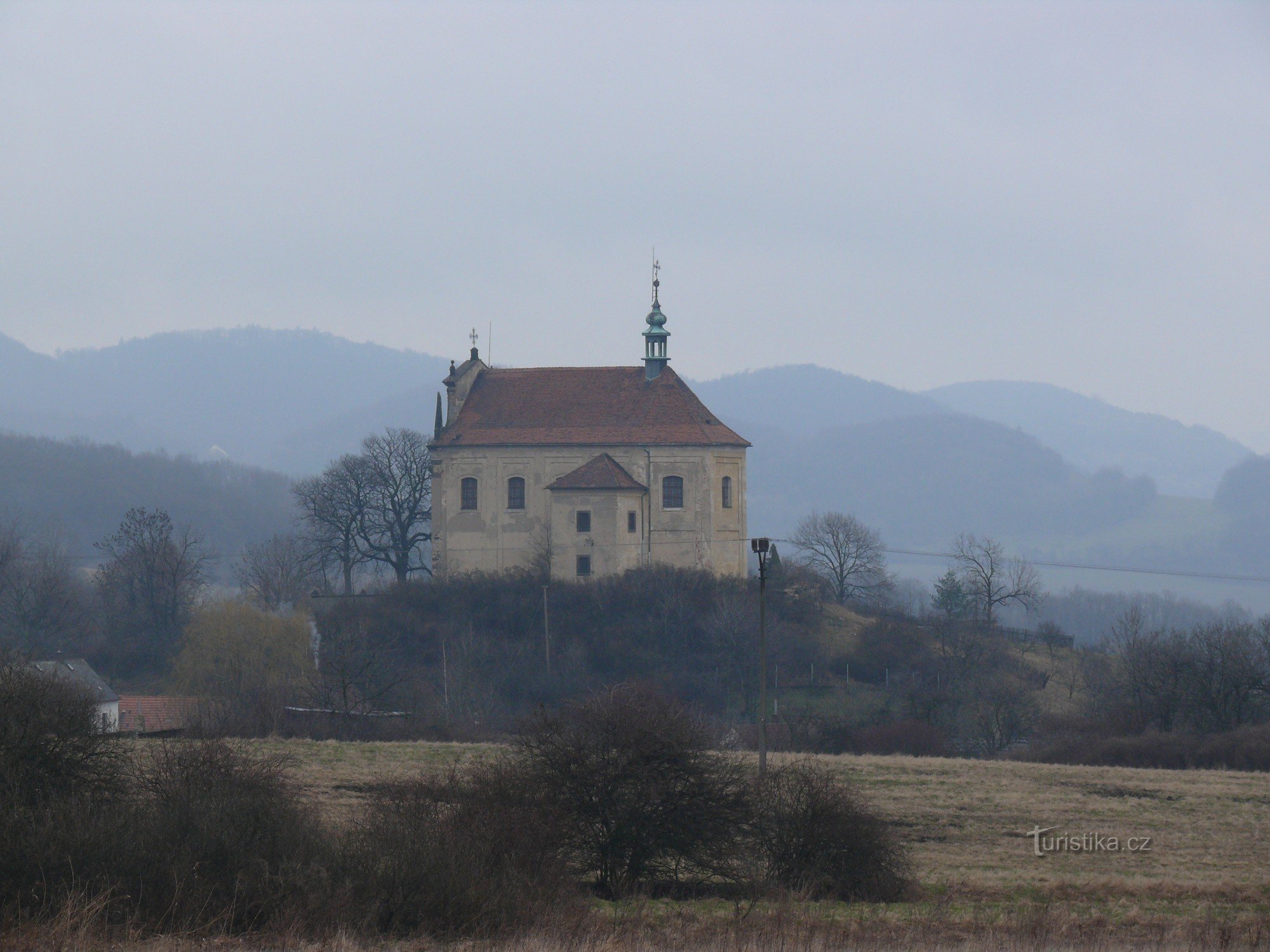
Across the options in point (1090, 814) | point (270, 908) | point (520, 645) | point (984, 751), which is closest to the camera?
point (270, 908)

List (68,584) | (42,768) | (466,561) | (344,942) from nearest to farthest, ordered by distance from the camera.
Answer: (344,942), (42,768), (466,561), (68,584)

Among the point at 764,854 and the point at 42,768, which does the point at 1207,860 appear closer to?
the point at 764,854

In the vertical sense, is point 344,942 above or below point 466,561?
below

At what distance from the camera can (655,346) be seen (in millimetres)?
59312

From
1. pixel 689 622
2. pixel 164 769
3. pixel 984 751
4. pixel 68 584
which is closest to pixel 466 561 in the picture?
pixel 689 622

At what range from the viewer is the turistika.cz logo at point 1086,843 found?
24.9m

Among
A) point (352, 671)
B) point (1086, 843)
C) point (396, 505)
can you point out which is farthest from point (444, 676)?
point (1086, 843)

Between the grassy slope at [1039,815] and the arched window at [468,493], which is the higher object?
the arched window at [468,493]

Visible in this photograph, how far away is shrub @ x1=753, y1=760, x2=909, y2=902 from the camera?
20.5 meters

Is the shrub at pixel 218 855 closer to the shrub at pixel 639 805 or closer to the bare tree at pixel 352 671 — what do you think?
the shrub at pixel 639 805

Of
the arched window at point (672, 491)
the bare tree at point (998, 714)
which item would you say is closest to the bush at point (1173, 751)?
the bare tree at point (998, 714)

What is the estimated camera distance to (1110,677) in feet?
172

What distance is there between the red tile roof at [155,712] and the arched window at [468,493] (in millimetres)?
12827

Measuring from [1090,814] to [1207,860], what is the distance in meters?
4.55
